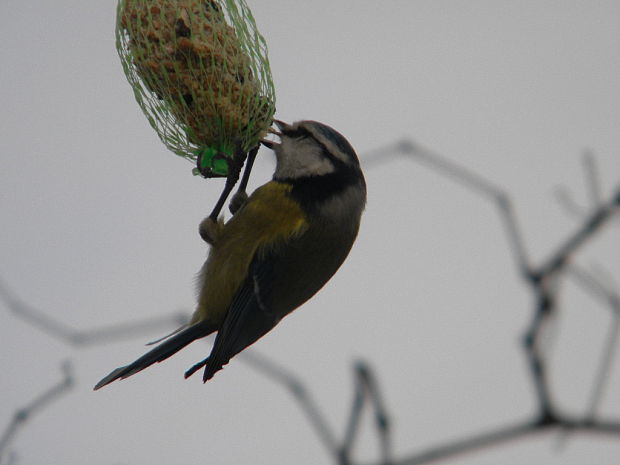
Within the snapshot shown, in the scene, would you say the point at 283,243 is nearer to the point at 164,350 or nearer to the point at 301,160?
the point at 301,160

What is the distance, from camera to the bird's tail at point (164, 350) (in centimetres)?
294

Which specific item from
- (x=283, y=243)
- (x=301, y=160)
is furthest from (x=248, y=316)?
(x=301, y=160)

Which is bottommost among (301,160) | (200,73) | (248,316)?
(248,316)

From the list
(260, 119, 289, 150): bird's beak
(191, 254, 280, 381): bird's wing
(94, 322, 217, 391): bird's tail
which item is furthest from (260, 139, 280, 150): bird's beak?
(94, 322, 217, 391): bird's tail

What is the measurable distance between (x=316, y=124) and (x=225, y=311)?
2.57ft

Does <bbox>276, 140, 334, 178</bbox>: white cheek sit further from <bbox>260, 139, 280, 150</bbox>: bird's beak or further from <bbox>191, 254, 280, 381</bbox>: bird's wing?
<bbox>191, 254, 280, 381</bbox>: bird's wing

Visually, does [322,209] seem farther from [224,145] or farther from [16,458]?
[16,458]

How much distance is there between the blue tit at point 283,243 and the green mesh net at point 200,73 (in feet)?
1.06

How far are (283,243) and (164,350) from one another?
1.95 ft

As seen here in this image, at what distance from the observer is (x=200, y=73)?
254 cm

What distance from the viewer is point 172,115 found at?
2.65m

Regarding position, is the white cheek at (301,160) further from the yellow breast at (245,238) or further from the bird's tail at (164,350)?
the bird's tail at (164,350)

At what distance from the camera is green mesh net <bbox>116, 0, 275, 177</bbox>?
8.34 feet

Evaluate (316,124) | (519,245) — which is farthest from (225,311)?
(519,245)
